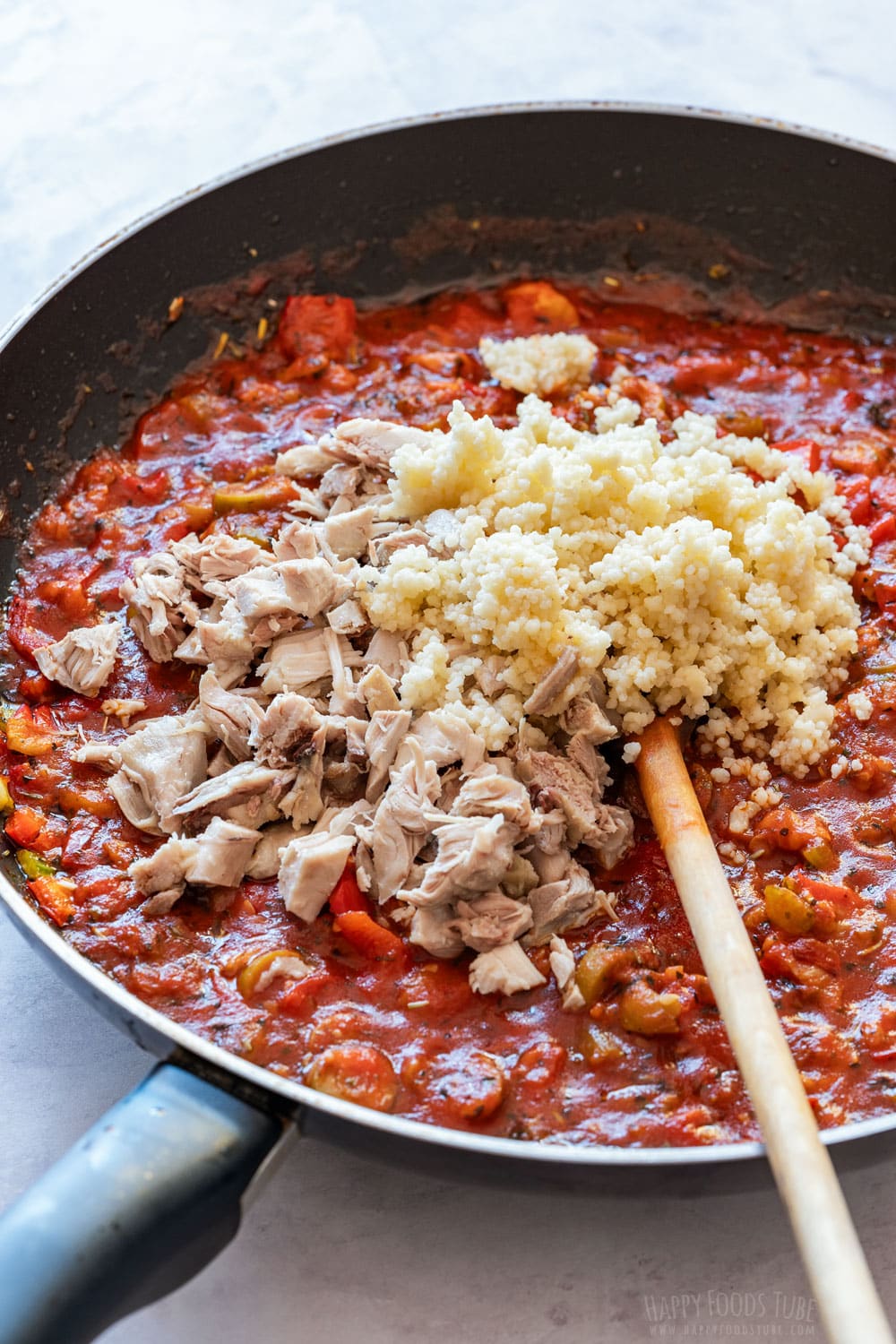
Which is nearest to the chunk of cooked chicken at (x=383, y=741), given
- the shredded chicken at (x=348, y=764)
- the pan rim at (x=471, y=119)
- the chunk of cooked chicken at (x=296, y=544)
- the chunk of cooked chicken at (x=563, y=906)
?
the shredded chicken at (x=348, y=764)

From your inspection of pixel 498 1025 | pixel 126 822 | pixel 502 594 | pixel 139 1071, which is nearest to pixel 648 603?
pixel 502 594

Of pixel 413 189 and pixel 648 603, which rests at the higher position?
pixel 413 189

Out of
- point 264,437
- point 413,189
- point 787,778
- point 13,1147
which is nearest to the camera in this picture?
point 13,1147

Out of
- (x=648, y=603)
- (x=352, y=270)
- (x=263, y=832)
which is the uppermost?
(x=352, y=270)

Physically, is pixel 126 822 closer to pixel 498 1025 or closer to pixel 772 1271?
pixel 498 1025

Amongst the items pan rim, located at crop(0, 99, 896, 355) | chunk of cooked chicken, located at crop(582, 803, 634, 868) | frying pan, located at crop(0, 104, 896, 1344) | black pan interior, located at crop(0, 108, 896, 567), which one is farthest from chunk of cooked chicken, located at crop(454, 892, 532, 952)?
pan rim, located at crop(0, 99, 896, 355)

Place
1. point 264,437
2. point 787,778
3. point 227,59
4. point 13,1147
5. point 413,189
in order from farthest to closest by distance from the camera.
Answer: point 227,59 → point 413,189 → point 264,437 → point 787,778 → point 13,1147

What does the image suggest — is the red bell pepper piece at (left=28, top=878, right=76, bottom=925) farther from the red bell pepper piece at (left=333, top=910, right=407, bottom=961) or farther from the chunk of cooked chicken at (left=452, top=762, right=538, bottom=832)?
the chunk of cooked chicken at (left=452, top=762, right=538, bottom=832)

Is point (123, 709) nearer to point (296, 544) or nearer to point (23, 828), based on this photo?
point (23, 828)
